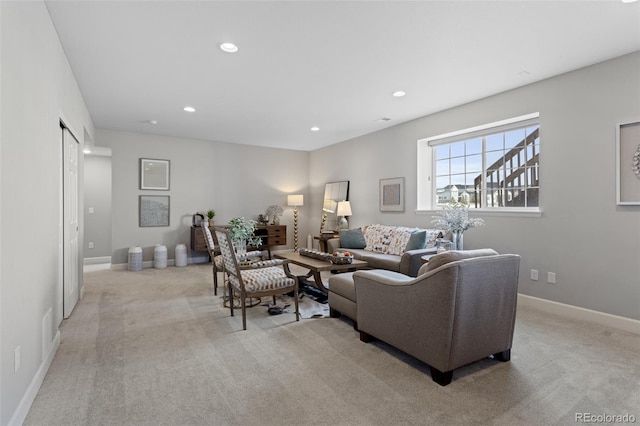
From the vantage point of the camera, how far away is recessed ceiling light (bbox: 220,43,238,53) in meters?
2.94

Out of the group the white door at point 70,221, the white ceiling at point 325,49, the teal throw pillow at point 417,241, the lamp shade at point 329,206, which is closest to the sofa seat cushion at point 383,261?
the teal throw pillow at point 417,241

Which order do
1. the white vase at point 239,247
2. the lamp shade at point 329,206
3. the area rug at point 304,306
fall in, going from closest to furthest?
the area rug at point 304,306
the white vase at point 239,247
the lamp shade at point 329,206

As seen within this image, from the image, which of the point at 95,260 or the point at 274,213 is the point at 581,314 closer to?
the point at 274,213

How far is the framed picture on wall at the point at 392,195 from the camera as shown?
564 cm

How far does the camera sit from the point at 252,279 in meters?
3.25

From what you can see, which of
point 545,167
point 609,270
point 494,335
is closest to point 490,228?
point 545,167

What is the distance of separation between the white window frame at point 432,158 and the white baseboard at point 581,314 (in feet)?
3.35

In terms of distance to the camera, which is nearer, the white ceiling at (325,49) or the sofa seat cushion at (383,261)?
the white ceiling at (325,49)

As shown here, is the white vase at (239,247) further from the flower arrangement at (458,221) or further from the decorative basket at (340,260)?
the flower arrangement at (458,221)

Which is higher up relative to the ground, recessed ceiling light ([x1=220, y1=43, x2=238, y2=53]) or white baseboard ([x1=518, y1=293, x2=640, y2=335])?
recessed ceiling light ([x1=220, y1=43, x2=238, y2=53])

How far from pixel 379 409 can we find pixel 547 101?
3.80 metres

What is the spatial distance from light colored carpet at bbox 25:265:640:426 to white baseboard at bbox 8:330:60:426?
0.13ft

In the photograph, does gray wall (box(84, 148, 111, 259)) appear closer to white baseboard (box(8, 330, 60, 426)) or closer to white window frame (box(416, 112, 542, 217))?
white baseboard (box(8, 330, 60, 426))

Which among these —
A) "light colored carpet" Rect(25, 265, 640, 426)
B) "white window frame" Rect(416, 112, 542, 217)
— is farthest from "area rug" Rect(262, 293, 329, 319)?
"white window frame" Rect(416, 112, 542, 217)
